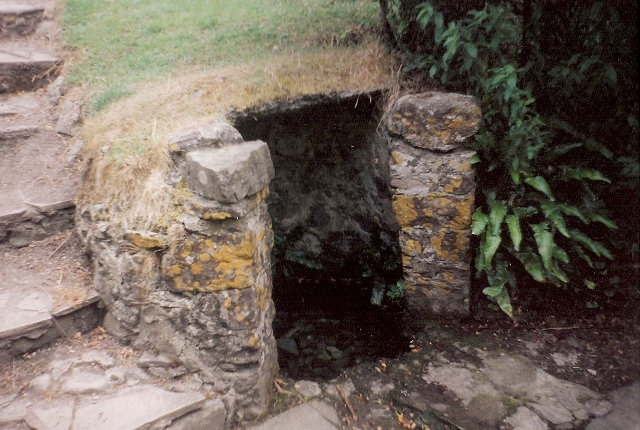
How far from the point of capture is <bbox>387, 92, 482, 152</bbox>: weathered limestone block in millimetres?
3537

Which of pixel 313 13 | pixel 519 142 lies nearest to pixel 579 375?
pixel 519 142

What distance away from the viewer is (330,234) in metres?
5.54

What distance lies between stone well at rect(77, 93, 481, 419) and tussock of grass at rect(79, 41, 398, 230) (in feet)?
0.38

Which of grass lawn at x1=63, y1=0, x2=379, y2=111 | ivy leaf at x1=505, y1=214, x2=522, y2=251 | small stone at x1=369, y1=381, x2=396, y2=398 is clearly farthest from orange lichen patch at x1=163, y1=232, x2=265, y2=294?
grass lawn at x1=63, y1=0, x2=379, y2=111

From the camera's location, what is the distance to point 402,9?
4.16m

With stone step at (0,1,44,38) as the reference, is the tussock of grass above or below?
below

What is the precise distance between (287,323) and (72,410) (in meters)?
2.45

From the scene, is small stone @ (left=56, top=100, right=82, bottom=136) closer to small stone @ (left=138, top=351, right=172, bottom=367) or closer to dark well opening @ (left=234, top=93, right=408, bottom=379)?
dark well opening @ (left=234, top=93, right=408, bottom=379)

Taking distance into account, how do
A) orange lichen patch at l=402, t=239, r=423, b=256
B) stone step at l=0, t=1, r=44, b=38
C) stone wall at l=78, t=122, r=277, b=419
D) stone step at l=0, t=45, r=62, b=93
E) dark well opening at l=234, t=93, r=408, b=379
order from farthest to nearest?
stone step at l=0, t=1, r=44, b=38, stone step at l=0, t=45, r=62, b=93, dark well opening at l=234, t=93, r=408, b=379, orange lichen patch at l=402, t=239, r=423, b=256, stone wall at l=78, t=122, r=277, b=419

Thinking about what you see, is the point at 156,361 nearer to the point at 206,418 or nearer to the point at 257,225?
the point at 206,418

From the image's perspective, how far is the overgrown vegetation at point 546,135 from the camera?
3402mm

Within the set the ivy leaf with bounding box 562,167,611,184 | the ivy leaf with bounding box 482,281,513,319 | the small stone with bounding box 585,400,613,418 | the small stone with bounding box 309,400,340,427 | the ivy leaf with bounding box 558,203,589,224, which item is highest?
the ivy leaf with bounding box 562,167,611,184

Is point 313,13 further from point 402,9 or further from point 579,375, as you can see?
point 579,375

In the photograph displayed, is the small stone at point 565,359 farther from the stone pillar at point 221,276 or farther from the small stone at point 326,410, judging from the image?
the stone pillar at point 221,276
